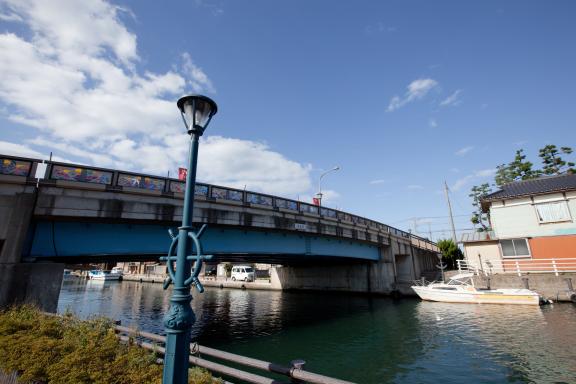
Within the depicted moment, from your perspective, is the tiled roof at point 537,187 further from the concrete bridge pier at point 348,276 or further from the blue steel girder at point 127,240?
the blue steel girder at point 127,240

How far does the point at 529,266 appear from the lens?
94.7 feet

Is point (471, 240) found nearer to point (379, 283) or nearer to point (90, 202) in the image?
point (379, 283)

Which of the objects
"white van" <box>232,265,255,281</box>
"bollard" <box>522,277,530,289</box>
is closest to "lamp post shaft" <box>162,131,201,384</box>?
"bollard" <box>522,277,530,289</box>

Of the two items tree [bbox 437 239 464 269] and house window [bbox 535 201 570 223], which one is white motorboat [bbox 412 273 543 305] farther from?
tree [bbox 437 239 464 269]

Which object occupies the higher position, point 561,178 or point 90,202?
point 561,178

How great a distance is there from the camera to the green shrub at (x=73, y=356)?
5496 millimetres

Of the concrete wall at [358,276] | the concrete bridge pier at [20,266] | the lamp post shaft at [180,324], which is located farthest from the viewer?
the concrete wall at [358,276]

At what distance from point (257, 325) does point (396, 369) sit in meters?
12.0

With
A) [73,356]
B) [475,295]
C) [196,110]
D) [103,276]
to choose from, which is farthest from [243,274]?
[196,110]

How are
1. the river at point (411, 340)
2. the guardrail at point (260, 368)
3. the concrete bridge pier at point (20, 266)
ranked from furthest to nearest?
the concrete bridge pier at point (20, 266), the river at point (411, 340), the guardrail at point (260, 368)

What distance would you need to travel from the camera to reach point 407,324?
19047 millimetres

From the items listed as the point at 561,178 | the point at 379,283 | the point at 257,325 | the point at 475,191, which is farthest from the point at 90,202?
the point at 475,191

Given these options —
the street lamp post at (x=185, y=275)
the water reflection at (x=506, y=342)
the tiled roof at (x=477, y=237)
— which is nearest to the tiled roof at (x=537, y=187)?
the tiled roof at (x=477, y=237)

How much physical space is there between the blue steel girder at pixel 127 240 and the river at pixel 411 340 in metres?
3.20
